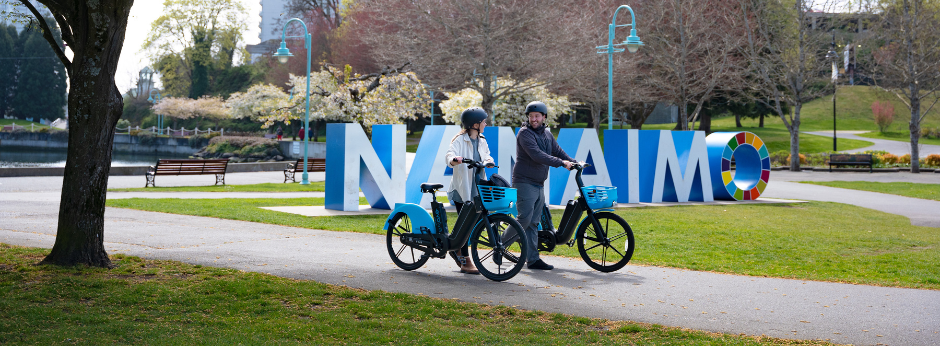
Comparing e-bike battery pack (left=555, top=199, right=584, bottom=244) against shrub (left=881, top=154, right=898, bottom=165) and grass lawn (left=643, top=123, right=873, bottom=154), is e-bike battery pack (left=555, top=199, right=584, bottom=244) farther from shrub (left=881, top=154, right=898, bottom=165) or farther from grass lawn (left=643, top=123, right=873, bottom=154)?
grass lawn (left=643, top=123, right=873, bottom=154)

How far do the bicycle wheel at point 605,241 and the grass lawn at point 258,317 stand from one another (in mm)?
2185

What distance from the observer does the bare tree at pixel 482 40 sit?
27.9 meters

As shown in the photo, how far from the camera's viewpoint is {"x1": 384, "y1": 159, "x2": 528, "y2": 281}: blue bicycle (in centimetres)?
689

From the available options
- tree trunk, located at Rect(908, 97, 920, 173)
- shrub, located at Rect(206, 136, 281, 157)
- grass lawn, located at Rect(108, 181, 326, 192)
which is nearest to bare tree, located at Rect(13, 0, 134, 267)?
grass lawn, located at Rect(108, 181, 326, 192)

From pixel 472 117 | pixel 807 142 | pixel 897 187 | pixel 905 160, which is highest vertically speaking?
pixel 807 142

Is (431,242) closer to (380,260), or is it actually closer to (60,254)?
(380,260)

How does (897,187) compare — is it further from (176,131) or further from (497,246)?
(176,131)

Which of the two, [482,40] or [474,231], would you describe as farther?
[482,40]

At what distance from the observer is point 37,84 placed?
77750mm

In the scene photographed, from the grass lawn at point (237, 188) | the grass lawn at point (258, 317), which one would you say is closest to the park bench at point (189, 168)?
the grass lawn at point (237, 188)

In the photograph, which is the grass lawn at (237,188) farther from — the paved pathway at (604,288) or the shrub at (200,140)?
the shrub at (200,140)

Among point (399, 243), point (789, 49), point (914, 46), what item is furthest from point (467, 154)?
point (914, 46)

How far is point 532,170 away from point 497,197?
83 centimetres

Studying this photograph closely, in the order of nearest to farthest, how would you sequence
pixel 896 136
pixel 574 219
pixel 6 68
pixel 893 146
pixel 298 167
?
pixel 574 219
pixel 298 167
pixel 893 146
pixel 896 136
pixel 6 68
